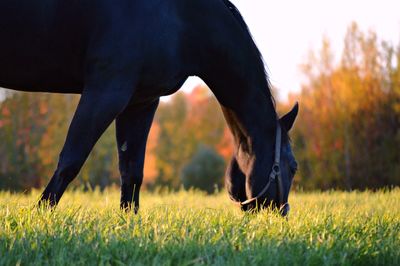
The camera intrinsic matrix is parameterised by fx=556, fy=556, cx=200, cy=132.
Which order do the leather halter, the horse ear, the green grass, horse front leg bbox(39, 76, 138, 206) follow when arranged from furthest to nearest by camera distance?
the horse ear
the leather halter
horse front leg bbox(39, 76, 138, 206)
the green grass

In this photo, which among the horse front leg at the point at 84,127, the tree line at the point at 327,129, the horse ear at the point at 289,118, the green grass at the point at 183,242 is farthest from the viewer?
the tree line at the point at 327,129

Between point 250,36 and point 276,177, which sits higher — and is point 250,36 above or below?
above

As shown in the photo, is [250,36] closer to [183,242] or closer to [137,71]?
[137,71]

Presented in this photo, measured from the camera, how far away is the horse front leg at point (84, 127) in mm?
4430

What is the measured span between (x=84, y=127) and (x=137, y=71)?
25.1 inches

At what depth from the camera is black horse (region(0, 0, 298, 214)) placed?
451 centimetres

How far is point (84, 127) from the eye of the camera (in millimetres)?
4449

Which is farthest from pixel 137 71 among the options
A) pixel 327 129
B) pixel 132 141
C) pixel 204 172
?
pixel 327 129

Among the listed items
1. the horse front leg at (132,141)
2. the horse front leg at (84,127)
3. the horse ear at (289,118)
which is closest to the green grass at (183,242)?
the horse front leg at (84,127)

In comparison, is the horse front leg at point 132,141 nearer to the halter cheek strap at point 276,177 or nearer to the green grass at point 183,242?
the halter cheek strap at point 276,177

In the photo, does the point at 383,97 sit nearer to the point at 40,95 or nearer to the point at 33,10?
the point at 40,95

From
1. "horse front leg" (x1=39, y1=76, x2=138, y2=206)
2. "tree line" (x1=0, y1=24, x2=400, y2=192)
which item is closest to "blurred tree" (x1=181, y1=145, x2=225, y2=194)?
"tree line" (x1=0, y1=24, x2=400, y2=192)

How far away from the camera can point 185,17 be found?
5.03 m

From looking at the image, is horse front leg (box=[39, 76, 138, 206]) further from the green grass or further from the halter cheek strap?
the halter cheek strap
